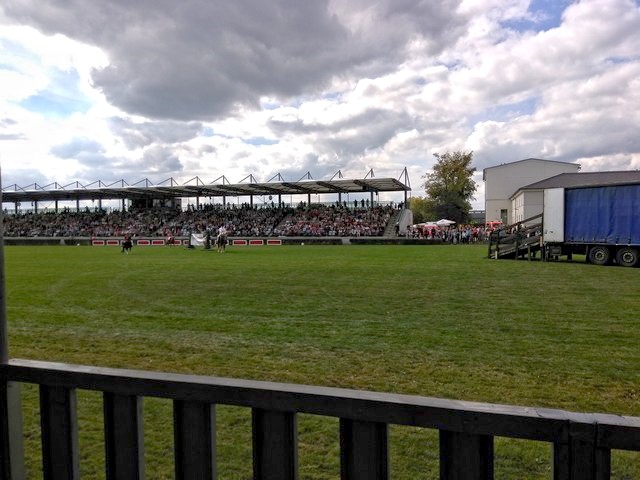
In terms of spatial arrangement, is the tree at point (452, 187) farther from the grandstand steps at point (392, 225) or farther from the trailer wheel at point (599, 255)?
the trailer wheel at point (599, 255)

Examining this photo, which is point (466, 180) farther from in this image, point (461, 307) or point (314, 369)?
point (314, 369)

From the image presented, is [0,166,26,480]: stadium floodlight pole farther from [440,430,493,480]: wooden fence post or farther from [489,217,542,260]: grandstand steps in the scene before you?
[489,217,542,260]: grandstand steps

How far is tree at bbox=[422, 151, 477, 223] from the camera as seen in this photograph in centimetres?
8000

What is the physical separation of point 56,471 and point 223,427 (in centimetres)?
202

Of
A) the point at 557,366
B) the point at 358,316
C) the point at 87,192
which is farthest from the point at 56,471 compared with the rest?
the point at 87,192

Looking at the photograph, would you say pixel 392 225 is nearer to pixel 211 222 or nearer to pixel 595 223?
pixel 211 222

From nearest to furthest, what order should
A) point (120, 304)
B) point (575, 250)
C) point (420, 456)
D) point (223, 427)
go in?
point (420, 456) → point (223, 427) → point (120, 304) → point (575, 250)

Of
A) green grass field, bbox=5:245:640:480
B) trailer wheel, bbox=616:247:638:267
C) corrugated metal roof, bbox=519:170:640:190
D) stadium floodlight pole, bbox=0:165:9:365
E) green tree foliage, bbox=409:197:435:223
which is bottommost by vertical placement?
green grass field, bbox=5:245:640:480

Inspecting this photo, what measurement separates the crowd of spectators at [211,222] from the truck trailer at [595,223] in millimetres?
A: 25907

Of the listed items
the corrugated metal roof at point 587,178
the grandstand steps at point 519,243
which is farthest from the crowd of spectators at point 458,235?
the grandstand steps at point 519,243

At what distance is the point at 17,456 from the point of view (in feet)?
8.63

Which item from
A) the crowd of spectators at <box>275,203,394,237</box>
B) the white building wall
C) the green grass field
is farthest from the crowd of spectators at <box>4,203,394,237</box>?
the green grass field

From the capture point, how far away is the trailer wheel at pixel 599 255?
21.3m

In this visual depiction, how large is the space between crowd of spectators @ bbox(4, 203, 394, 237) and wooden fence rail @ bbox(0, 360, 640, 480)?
45912mm
